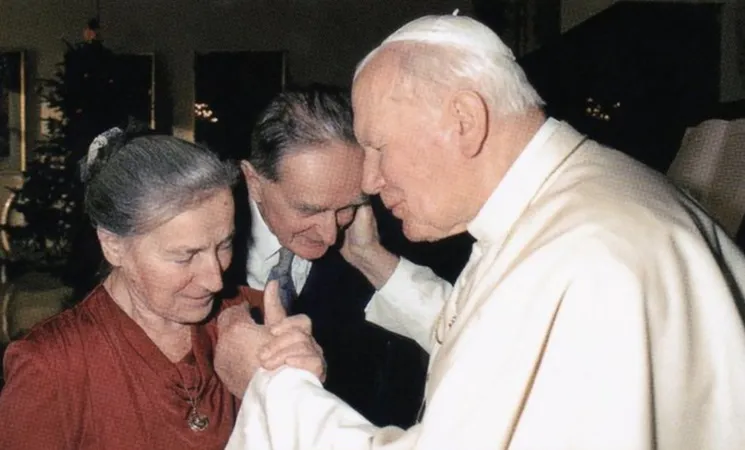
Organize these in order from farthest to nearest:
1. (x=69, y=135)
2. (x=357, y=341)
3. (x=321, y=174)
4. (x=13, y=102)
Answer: (x=13, y=102)
(x=69, y=135)
(x=357, y=341)
(x=321, y=174)

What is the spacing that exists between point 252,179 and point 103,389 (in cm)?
86

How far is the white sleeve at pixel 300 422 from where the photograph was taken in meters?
1.57

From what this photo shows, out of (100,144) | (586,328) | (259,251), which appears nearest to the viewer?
(586,328)

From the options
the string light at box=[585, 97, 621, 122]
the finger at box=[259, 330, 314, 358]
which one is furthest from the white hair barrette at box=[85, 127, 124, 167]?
the string light at box=[585, 97, 621, 122]

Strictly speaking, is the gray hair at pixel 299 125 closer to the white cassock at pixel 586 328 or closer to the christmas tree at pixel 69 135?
the white cassock at pixel 586 328

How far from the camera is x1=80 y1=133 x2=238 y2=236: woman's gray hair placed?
1890 millimetres

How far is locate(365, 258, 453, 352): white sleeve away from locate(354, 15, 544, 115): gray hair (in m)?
1.01

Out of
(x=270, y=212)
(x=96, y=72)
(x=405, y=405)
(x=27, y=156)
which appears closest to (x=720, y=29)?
(x=405, y=405)

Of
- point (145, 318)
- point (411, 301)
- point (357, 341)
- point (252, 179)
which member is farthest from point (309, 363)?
point (357, 341)

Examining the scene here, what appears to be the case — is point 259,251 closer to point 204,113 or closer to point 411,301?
point 411,301

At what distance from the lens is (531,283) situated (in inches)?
55.8

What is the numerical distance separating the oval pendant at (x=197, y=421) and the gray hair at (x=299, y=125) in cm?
76

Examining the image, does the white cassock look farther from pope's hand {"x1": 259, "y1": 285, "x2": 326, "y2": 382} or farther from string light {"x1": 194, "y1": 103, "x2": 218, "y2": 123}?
string light {"x1": 194, "y1": 103, "x2": 218, "y2": 123}

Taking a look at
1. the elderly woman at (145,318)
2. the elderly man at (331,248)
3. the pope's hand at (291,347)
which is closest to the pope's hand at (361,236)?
the elderly man at (331,248)
